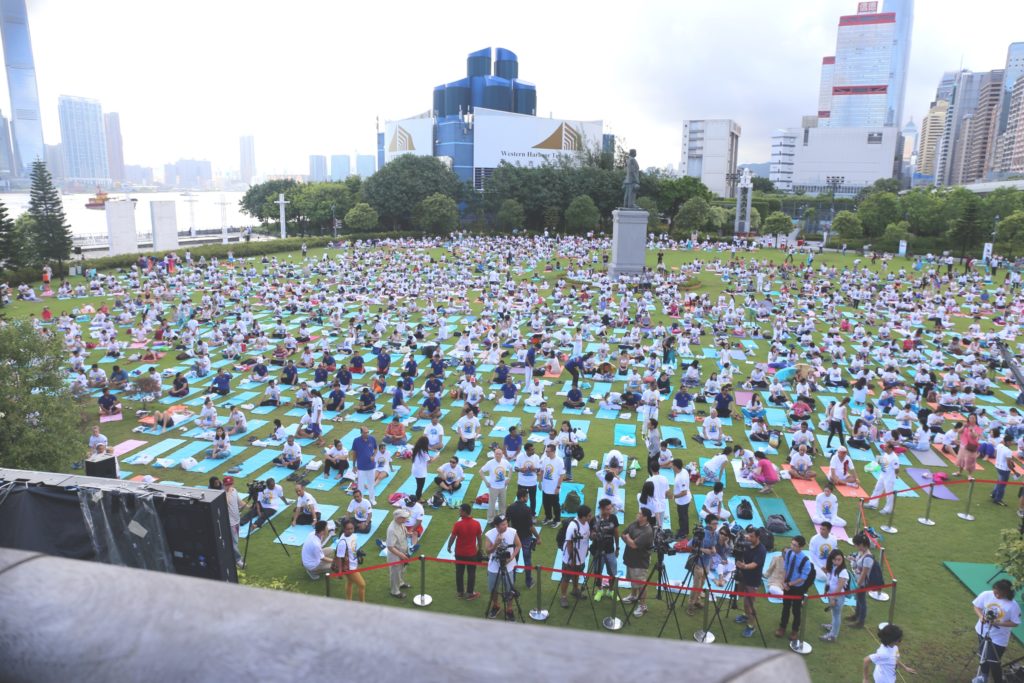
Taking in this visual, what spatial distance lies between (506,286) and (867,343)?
16.9 m

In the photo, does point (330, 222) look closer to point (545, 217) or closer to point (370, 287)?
point (545, 217)

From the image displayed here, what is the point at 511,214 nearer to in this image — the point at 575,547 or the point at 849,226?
the point at 849,226

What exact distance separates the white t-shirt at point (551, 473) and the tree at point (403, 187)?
52.3 metres

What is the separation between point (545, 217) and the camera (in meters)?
65.4

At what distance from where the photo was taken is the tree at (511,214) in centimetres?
6241

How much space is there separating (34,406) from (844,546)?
42.9 feet

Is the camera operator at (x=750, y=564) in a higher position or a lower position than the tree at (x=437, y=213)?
lower

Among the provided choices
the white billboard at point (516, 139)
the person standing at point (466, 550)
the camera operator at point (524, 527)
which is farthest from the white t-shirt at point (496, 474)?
the white billboard at point (516, 139)

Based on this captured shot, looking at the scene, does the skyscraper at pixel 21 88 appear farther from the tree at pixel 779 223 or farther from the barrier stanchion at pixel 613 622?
the barrier stanchion at pixel 613 622

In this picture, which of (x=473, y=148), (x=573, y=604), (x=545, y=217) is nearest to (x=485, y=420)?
(x=573, y=604)

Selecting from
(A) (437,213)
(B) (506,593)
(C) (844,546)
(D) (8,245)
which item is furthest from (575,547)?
(A) (437,213)

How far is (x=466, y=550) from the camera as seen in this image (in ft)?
30.0

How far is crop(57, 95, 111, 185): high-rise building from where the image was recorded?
15725 cm

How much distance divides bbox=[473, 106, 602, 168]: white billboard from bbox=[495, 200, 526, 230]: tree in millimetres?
18112
